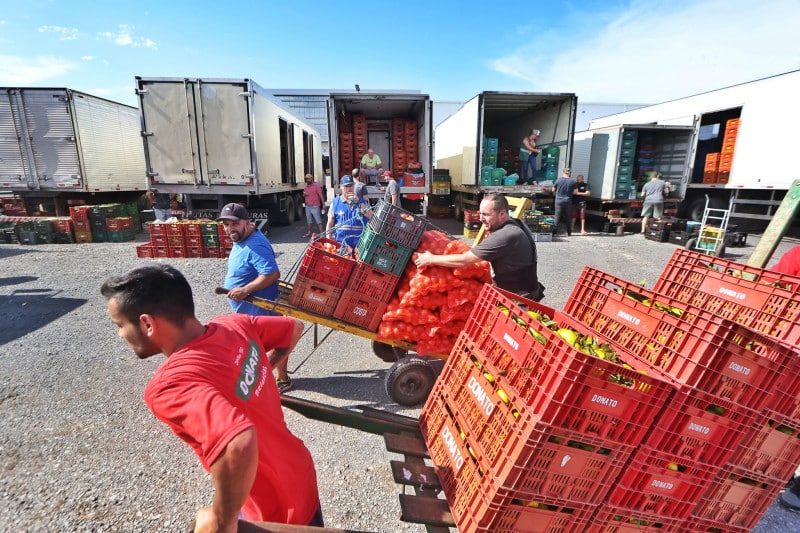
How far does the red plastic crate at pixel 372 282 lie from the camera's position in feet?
13.5

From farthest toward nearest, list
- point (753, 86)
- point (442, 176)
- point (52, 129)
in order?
point (442, 176) → point (753, 86) → point (52, 129)

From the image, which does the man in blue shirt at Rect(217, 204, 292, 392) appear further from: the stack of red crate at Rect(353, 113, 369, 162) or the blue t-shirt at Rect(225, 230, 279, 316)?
the stack of red crate at Rect(353, 113, 369, 162)

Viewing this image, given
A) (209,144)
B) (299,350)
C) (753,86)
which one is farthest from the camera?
(753,86)

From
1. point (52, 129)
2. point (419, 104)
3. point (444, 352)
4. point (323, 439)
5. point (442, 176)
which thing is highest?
point (419, 104)

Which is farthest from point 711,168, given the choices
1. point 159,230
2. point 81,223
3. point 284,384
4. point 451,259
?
point 81,223

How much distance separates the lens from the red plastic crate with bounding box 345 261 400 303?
4109mm

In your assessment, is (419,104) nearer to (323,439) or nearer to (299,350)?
(299,350)

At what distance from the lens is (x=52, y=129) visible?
1228cm

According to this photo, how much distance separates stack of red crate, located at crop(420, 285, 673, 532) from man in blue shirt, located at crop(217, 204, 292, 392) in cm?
252

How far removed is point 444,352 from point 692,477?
239cm

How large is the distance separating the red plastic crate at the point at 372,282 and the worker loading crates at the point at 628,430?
6.55 feet

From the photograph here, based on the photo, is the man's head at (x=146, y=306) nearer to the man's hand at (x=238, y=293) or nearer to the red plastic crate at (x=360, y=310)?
the man's hand at (x=238, y=293)

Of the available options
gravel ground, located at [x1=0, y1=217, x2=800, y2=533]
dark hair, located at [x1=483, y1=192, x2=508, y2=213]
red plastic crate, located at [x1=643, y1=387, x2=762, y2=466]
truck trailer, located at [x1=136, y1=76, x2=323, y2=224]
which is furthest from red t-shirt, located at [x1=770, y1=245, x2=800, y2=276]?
truck trailer, located at [x1=136, y1=76, x2=323, y2=224]

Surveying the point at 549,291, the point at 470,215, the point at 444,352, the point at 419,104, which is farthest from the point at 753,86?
the point at 444,352
